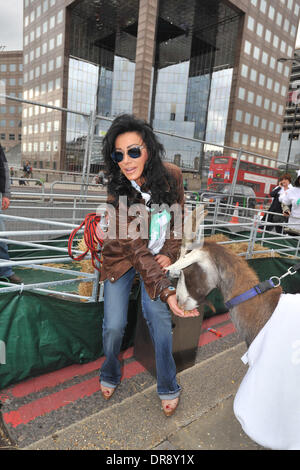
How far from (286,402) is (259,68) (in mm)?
61757

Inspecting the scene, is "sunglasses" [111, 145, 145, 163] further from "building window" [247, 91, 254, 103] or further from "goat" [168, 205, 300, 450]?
"building window" [247, 91, 254, 103]

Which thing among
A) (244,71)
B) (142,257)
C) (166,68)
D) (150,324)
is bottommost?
(150,324)

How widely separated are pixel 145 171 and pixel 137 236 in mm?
597

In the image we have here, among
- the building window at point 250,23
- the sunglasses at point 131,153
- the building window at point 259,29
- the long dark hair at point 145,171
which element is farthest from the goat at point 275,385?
the building window at point 259,29

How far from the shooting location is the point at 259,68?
170 feet

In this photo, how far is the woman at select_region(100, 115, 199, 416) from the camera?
2389 mm

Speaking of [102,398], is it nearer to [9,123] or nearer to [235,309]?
[235,309]

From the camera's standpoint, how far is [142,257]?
2271 mm

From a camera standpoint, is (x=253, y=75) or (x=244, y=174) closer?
(x=244, y=174)

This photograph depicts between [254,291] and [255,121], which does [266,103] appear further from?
[254,291]

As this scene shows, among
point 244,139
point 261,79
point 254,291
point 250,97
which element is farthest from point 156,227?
point 261,79

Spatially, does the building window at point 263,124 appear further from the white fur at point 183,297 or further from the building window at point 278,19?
the white fur at point 183,297

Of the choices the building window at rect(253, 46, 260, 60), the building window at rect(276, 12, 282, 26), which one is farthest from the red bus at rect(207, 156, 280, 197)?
the building window at rect(276, 12, 282, 26)
